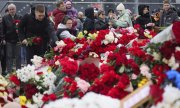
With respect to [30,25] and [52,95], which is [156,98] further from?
[30,25]

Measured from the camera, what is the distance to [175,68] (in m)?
3.69

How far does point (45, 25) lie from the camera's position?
8.82m

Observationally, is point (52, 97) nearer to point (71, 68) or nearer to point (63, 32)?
point (71, 68)

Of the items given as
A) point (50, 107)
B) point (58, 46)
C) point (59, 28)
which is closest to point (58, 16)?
point (59, 28)

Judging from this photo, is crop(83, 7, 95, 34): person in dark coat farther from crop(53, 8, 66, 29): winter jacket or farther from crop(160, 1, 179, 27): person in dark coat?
crop(160, 1, 179, 27): person in dark coat

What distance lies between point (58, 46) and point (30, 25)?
1637 mm

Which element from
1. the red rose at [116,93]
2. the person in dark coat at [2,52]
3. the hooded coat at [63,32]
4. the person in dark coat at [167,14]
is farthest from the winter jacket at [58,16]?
the red rose at [116,93]

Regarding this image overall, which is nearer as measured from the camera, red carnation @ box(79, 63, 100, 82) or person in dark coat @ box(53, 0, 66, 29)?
red carnation @ box(79, 63, 100, 82)

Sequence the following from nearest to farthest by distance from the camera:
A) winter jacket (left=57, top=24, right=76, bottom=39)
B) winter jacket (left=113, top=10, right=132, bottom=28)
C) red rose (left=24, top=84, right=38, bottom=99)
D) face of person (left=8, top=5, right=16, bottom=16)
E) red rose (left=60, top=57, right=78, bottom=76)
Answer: red rose (left=60, top=57, right=78, bottom=76) → red rose (left=24, top=84, right=38, bottom=99) → winter jacket (left=57, top=24, right=76, bottom=39) → face of person (left=8, top=5, right=16, bottom=16) → winter jacket (left=113, top=10, right=132, bottom=28)

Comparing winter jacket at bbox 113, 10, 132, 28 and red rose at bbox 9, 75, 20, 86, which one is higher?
red rose at bbox 9, 75, 20, 86

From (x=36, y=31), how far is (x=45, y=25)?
21 cm

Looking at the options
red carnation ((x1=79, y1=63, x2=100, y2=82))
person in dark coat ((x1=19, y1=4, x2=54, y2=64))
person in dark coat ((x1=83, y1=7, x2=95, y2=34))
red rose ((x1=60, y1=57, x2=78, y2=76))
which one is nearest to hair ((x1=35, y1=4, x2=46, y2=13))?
person in dark coat ((x1=19, y1=4, x2=54, y2=64))

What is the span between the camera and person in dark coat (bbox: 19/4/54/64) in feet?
28.8

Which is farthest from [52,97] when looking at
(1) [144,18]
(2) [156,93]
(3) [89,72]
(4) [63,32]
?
(1) [144,18]
